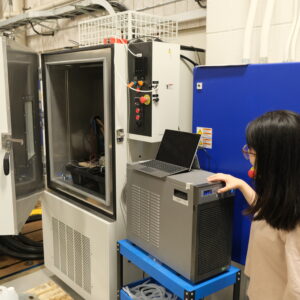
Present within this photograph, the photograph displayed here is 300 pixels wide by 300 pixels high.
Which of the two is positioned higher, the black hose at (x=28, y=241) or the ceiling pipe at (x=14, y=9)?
the ceiling pipe at (x=14, y=9)

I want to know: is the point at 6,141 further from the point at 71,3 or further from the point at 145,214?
the point at 71,3

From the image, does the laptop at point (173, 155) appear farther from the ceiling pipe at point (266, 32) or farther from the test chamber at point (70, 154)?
the ceiling pipe at point (266, 32)

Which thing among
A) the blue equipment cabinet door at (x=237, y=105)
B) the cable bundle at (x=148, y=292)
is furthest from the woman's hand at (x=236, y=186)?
the cable bundle at (x=148, y=292)

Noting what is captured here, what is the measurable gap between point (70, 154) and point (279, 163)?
1.91 meters

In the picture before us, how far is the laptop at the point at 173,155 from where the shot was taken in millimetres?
1704

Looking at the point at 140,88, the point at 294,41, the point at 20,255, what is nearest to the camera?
the point at 294,41

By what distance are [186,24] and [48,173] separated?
5.21 ft

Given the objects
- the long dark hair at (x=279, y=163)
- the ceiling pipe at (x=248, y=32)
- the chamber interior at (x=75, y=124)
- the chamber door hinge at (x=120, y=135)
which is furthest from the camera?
the chamber interior at (x=75, y=124)

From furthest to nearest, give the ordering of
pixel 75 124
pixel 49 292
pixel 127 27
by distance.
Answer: pixel 75 124
pixel 49 292
pixel 127 27

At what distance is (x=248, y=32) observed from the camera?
166 cm

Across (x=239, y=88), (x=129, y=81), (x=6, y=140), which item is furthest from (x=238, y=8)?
(x=6, y=140)

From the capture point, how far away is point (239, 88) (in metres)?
1.66

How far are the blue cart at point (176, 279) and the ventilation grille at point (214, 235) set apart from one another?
0.06 metres

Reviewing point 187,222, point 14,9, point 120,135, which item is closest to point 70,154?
point 120,135
